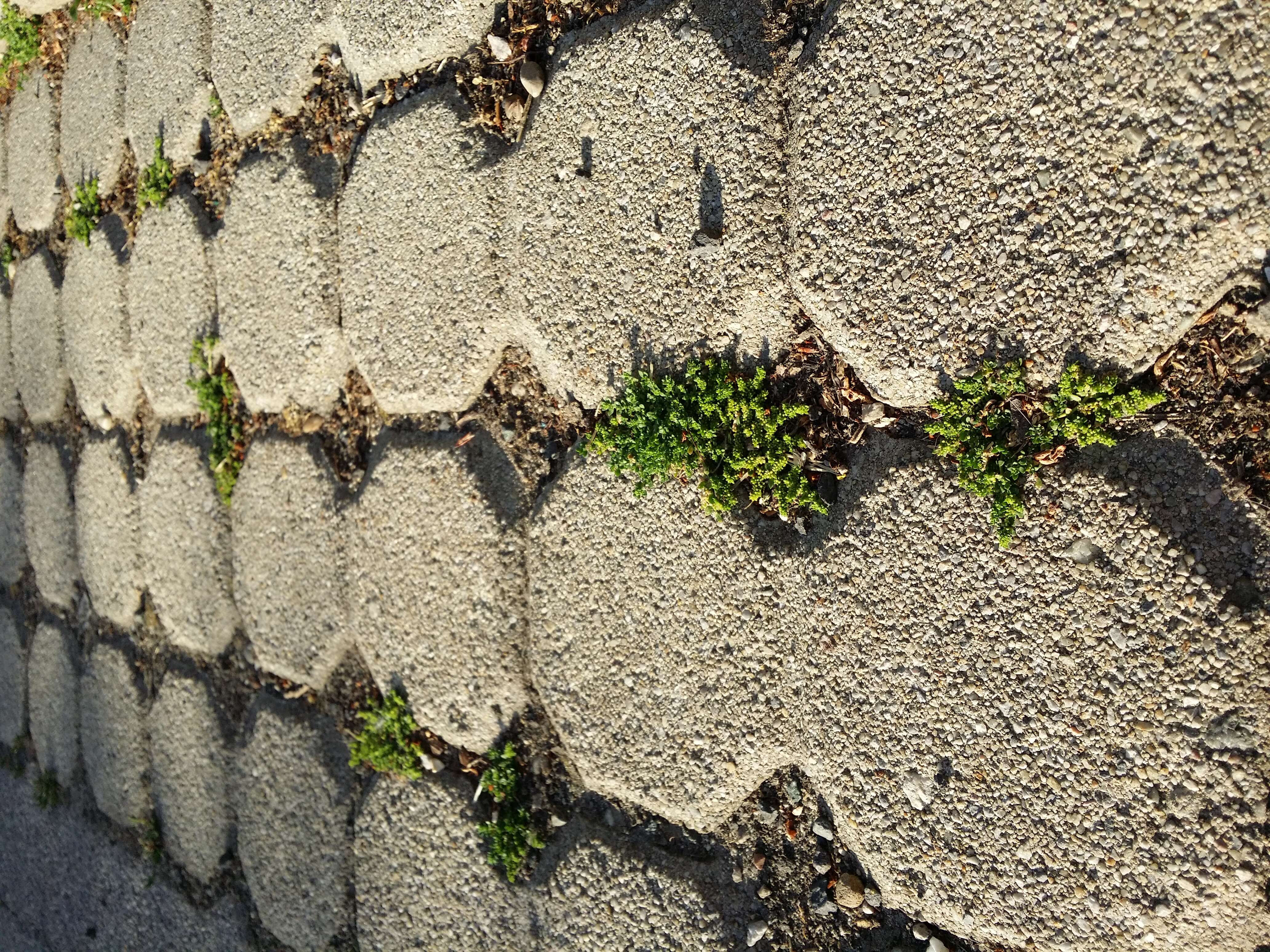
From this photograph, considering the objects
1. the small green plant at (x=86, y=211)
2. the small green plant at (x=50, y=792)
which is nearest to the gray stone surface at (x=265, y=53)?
the small green plant at (x=86, y=211)

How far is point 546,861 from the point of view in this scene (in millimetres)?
1502

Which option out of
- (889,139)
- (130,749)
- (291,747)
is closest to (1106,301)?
(889,139)

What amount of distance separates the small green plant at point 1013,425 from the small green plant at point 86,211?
2242 mm

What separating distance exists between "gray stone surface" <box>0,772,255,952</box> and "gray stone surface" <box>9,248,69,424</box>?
3.73ft

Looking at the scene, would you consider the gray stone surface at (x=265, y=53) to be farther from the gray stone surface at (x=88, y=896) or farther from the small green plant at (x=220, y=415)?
the gray stone surface at (x=88, y=896)

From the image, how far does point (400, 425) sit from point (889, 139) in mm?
980

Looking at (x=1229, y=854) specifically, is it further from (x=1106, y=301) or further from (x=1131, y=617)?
(x=1106, y=301)

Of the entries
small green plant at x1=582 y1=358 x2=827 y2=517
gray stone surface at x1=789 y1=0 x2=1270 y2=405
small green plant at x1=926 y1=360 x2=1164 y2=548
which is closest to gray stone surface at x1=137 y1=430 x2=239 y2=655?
small green plant at x1=582 y1=358 x2=827 y2=517

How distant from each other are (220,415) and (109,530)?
578mm

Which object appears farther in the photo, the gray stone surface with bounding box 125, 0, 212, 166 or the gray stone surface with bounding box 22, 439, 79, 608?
the gray stone surface with bounding box 22, 439, 79, 608

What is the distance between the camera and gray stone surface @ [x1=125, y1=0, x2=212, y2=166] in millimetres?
2057

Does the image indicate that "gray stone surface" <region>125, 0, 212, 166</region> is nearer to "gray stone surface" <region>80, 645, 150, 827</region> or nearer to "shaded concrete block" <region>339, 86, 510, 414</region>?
"shaded concrete block" <region>339, 86, 510, 414</region>

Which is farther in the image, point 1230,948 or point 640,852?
point 640,852

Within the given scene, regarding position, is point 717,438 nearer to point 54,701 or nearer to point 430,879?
point 430,879
